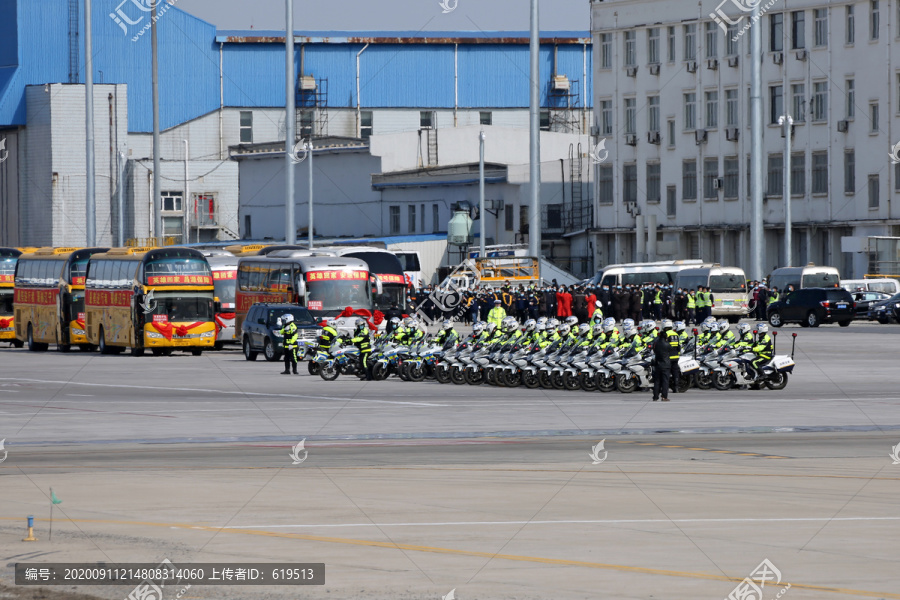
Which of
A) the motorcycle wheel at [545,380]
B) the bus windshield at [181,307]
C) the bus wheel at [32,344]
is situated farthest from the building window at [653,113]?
the motorcycle wheel at [545,380]

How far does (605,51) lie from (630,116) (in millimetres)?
3974

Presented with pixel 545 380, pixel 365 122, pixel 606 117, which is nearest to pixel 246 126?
pixel 365 122

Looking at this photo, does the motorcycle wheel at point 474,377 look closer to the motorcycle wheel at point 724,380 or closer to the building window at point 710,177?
the motorcycle wheel at point 724,380

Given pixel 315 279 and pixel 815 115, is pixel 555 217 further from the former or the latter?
pixel 315 279

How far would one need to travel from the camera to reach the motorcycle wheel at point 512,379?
32000 millimetres

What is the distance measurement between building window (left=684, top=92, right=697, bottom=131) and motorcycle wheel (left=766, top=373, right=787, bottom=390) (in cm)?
4922

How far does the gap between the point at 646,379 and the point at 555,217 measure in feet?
181

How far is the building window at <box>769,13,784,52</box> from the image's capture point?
72.4 meters

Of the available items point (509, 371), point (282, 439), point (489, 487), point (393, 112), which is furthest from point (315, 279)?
point (393, 112)

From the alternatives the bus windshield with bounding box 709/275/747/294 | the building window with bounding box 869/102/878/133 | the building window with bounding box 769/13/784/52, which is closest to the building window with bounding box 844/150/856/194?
the building window with bounding box 869/102/878/133

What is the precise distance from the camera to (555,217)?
85.9 metres

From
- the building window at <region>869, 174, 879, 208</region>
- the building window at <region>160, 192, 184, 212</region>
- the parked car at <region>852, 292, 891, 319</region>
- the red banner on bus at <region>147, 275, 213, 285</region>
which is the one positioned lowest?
the parked car at <region>852, 292, 891, 319</region>

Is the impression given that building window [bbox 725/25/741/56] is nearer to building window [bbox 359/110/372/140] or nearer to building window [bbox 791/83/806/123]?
building window [bbox 791/83/806/123]

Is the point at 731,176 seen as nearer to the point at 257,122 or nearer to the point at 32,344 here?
the point at 257,122
